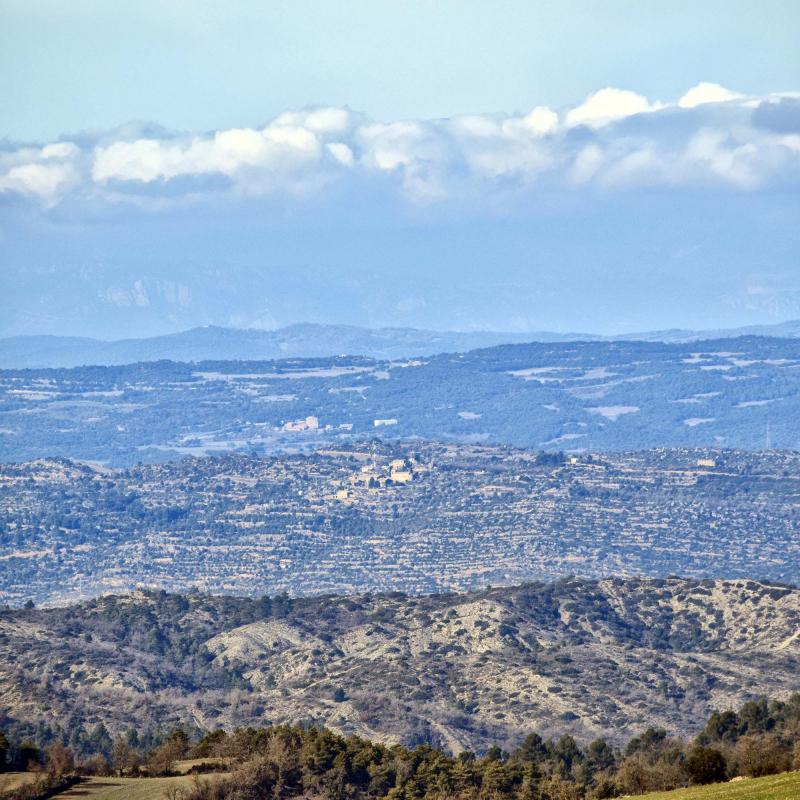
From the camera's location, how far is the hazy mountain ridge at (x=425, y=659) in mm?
123688

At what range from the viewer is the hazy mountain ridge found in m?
124

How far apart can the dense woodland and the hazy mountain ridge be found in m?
25.3

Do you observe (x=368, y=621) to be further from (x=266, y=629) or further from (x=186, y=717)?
(x=186, y=717)

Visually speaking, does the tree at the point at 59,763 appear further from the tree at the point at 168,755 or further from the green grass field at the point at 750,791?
the green grass field at the point at 750,791

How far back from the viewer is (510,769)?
3324 inches

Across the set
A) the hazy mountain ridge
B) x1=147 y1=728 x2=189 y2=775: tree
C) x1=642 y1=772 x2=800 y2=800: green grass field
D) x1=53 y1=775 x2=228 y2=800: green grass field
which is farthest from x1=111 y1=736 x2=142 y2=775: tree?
x1=642 y1=772 x2=800 y2=800: green grass field

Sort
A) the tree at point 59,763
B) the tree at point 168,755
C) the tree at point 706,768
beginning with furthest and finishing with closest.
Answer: the tree at point 168,755 < the tree at point 59,763 < the tree at point 706,768

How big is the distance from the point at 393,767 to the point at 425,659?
52.6m

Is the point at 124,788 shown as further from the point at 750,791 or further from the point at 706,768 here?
the point at 750,791

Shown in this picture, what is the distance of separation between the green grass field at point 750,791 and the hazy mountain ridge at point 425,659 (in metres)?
51.7

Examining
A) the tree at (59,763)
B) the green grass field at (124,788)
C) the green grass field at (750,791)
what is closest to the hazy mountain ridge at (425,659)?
the tree at (59,763)

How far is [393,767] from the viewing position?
86.5 meters

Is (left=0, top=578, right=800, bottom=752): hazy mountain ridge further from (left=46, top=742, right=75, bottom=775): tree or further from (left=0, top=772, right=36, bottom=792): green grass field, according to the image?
(left=0, top=772, right=36, bottom=792): green grass field

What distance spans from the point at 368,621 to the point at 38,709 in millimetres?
37591
